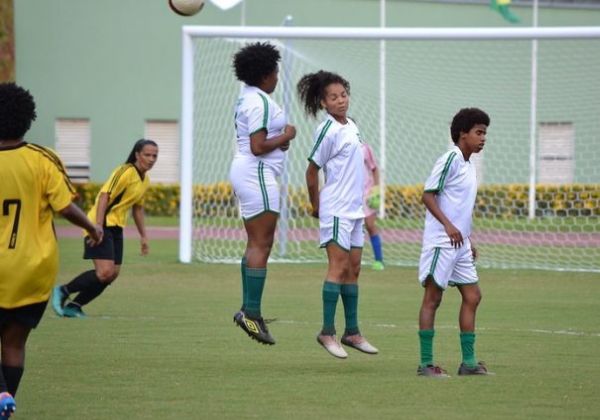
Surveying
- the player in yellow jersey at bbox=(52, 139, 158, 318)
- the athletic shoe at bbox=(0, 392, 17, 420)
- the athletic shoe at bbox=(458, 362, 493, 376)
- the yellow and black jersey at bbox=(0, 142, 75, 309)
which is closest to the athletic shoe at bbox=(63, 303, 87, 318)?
the player in yellow jersey at bbox=(52, 139, 158, 318)

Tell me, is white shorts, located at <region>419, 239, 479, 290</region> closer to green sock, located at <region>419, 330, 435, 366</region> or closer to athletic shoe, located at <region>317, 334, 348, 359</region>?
green sock, located at <region>419, 330, 435, 366</region>

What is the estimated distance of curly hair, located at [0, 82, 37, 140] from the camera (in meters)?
7.43

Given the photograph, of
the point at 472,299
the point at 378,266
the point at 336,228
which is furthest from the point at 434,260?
the point at 378,266

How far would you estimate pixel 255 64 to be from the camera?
10.6m

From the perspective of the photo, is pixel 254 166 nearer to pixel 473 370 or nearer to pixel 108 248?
pixel 473 370

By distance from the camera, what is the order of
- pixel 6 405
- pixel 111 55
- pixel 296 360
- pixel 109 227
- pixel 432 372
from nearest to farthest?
pixel 6 405 → pixel 432 372 → pixel 296 360 → pixel 109 227 → pixel 111 55

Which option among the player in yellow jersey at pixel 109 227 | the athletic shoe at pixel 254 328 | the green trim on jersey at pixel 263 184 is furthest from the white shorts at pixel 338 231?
the player in yellow jersey at pixel 109 227

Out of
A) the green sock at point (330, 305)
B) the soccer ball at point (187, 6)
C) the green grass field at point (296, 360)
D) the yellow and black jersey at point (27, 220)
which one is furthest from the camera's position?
the soccer ball at point (187, 6)

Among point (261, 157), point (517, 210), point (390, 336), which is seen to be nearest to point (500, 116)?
point (517, 210)

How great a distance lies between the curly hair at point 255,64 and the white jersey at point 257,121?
0.09 m

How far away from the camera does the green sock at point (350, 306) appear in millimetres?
10117

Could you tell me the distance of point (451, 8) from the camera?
37.1 m

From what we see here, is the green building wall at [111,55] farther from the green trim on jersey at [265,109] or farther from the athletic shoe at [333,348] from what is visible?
the athletic shoe at [333,348]

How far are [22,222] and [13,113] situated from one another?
62 cm
